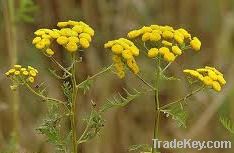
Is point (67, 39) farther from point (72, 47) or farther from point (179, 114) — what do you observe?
point (179, 114)

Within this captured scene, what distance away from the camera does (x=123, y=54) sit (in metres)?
1.04

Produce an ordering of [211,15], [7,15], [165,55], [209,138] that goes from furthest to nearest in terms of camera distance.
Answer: [211,15] → [209,138] → [7,15] → [165,55]

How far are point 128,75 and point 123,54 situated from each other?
3.35 ft

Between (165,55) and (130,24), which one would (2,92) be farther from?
(165,55)

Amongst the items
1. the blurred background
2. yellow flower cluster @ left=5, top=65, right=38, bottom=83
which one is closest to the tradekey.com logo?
the blurred background

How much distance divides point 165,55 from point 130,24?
3.39 ft

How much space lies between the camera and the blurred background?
1979 millimetres

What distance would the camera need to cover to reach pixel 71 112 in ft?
3.42

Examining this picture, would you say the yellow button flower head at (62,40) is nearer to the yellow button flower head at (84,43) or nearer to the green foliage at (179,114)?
the yellow button flower head at (84,43)

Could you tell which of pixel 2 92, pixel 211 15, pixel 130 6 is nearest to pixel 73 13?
pixel 130 6

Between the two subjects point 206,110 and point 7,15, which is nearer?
point 7,15

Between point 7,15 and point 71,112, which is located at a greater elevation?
point 7,15

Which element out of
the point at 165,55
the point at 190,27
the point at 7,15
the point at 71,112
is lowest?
the point at 71,112

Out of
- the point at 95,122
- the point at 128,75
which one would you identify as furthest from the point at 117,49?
the point at 128,75
